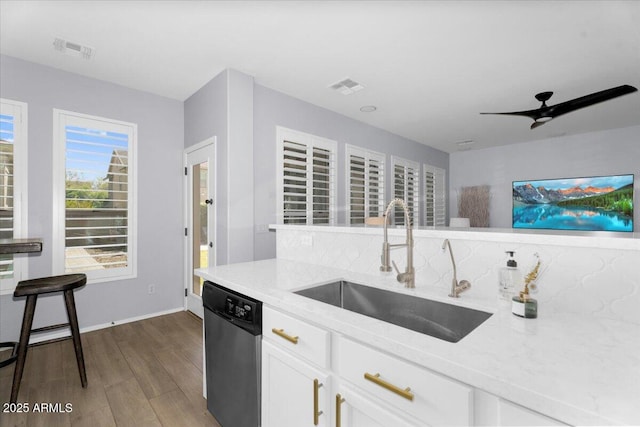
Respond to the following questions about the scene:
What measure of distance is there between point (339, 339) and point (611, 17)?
10.1 feet

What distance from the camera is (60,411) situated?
1.84 m

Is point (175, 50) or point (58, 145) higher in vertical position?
point (175, 50)

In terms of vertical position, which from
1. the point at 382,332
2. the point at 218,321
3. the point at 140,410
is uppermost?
the point at 382,332

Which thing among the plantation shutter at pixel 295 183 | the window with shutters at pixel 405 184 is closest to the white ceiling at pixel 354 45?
the plantation shutter at pixel 295 183

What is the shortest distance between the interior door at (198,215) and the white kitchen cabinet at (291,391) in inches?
85.0

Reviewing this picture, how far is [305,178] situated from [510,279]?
2.94 metres

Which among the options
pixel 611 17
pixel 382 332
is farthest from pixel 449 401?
pixel 611 17

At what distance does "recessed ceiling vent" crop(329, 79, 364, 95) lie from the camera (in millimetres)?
3344

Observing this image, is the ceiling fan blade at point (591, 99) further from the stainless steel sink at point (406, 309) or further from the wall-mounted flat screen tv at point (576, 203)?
the wall-mounted flat screen tv at point (576, 203)

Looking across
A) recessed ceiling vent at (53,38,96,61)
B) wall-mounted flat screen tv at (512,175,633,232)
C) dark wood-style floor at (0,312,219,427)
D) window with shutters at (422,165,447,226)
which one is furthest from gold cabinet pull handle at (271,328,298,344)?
wall-mounted flat screen tv at (512,175,633,232)

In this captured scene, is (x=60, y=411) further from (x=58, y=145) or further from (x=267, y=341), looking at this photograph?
(x=58, y=145)

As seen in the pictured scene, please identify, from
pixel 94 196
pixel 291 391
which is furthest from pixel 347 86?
pixel 291 391

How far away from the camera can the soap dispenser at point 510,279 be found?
1.13 metres

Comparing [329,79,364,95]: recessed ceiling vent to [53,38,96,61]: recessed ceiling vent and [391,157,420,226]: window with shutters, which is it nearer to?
[391,157,420,226]: window with shutters
